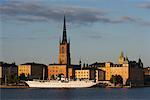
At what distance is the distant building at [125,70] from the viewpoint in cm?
13050

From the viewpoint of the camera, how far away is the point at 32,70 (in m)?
128

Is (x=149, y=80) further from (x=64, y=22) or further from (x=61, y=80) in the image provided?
(x=61, y=80)

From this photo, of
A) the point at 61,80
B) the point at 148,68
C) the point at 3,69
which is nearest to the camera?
the point at 61,80

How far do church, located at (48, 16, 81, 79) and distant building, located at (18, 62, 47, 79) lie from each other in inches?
81.3

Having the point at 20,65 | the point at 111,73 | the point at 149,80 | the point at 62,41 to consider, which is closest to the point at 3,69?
the point at 20,65

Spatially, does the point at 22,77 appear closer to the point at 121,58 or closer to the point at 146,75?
the point at 121,58

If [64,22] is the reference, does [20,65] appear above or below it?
below

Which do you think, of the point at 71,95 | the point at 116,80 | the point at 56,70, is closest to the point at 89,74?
the point at 116,80

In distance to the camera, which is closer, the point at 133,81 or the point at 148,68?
the point at 133,81

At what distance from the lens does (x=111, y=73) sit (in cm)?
13175

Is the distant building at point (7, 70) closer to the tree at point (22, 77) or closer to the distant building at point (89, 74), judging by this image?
the tree at point (22, 77)

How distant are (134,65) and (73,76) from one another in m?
16.7

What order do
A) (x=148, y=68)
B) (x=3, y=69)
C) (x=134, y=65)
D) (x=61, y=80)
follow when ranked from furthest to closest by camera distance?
(x=148, y=68)
(x=134, y=65)
(x=3, y=69)
(x=61, y=80)

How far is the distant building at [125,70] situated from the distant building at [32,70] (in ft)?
46.6
